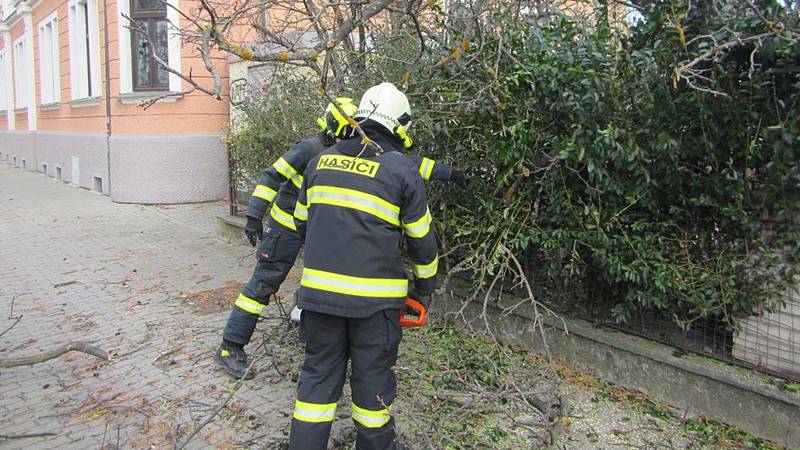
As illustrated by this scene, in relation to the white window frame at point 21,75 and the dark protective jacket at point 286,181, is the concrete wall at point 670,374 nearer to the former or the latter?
the dark protective jacket at point 286,181

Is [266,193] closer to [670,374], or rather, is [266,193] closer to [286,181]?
[286,181]

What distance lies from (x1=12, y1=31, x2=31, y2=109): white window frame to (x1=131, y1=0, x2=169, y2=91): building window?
27.4 ft

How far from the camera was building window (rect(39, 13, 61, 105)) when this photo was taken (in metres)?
15.5

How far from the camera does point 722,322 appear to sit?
3594 millimetres

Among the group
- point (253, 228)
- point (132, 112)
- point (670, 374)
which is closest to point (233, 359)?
point (253, 228)

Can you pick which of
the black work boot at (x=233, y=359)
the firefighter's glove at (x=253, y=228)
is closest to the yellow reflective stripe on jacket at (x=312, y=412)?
the black work boot at (x=233, y=359)

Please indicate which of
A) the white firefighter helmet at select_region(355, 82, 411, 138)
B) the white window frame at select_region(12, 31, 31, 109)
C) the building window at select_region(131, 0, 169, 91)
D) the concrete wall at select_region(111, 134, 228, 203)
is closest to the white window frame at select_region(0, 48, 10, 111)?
the white window frame at select_region(12, 31, 31, 109)

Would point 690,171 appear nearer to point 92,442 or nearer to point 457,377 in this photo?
point 457,377

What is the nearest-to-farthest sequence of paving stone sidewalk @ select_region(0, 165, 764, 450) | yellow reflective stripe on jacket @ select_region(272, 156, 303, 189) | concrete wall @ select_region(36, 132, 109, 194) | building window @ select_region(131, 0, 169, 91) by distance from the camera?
paving stone sidewalk @ select_region(0, 165, 764, 450), yellow reflective stripe on jacket @ select_region(272, 156, 303, 189), building window @ select_region(131, 0, 169, 91), concrete wall @ select_region(36, 132, 109, 194)

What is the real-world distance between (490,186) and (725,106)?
Result: 5.11 ft

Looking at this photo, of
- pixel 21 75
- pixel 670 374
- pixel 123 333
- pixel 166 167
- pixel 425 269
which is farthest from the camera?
pixel 21 75

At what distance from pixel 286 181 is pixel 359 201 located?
1.33m

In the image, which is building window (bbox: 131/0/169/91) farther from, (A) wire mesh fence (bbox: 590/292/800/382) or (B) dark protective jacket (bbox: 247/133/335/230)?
(A) wire mesh fence (bbox: 590/292/800/382)

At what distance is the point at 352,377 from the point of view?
2.99 m
